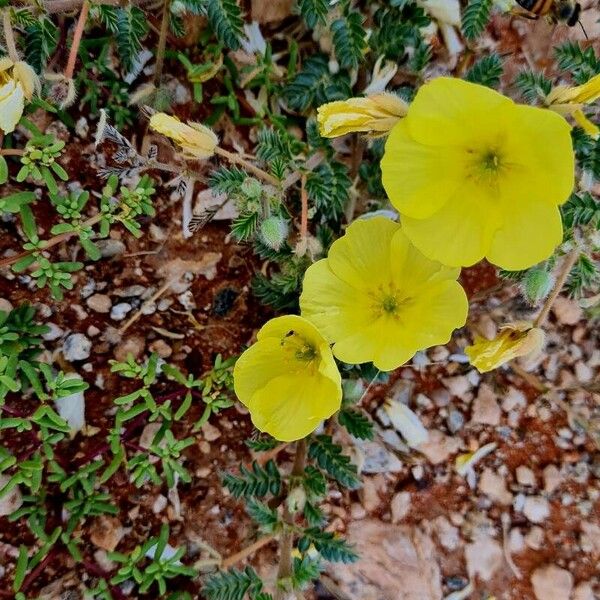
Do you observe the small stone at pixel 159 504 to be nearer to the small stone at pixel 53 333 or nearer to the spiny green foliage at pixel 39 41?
the small stone at pixel 53 333

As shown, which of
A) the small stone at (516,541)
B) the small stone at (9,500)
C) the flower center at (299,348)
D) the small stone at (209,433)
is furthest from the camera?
the small stone at (516,541)

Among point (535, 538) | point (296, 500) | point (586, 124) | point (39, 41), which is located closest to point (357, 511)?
point (296, 500)

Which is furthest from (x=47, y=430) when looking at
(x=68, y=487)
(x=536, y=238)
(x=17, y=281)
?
(x=536, y=238)

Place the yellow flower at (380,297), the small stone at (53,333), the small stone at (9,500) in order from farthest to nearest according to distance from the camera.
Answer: the small stone at (53,333) < the small stone at (9,500) < the yellow flower at (380,297)

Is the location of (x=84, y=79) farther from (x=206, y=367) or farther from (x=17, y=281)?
(x=206, y=367)

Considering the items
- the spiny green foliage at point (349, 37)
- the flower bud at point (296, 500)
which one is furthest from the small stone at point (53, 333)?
the spiny green foliage at point (349, 37)

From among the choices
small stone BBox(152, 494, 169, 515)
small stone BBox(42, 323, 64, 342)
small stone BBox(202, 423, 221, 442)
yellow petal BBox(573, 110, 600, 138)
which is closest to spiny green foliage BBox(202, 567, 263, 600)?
small stone BBox(152, 494, 169, 515)

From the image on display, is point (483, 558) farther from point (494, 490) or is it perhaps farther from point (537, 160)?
point (537, 160)
